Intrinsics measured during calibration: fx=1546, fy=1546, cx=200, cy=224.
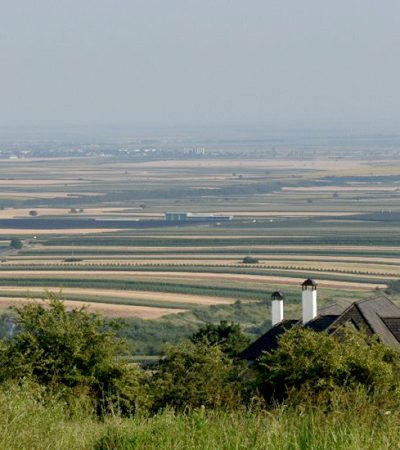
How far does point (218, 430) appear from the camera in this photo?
9750 millimetres

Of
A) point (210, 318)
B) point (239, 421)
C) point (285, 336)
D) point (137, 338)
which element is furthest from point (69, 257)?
point (239, 421)

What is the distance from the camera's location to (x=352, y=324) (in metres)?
26.3

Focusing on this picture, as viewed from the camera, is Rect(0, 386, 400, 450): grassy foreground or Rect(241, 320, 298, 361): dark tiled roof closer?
Rect(0, 386, 400, 450): grassy foreground

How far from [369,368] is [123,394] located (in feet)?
9.97

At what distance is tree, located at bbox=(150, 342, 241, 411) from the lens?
19.3 meters

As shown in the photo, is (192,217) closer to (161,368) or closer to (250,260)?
(250,260)

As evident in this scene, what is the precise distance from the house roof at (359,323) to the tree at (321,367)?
5.74 m

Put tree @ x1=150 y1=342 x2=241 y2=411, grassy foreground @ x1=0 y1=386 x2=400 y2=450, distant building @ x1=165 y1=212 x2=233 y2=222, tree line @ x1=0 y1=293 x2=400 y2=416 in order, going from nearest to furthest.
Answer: grassy foreground @ x1=0 y1=386 x2=400 y2=450
tree line @ x1=0 y1=293 x2=400 y2=416
tree @ x1=150 y1=342 x2=241 y2=411
distant building @ x1=165 y1=212 x2=233 y2=222

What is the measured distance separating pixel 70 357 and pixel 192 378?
195cm

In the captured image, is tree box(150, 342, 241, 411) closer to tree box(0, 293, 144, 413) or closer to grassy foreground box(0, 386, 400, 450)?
tree box(0, 293, 144, 413)

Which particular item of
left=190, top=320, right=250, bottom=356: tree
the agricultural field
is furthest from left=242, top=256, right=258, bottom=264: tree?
left=190, top=320, right=250, bottom=356: tree

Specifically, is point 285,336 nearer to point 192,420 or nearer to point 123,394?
point 123,394

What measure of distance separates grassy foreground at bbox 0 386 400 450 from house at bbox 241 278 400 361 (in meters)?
14.7

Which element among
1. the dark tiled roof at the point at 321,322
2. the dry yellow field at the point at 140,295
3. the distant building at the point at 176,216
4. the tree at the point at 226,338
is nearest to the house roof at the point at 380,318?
the dark tiled roof at the point at 321,322
